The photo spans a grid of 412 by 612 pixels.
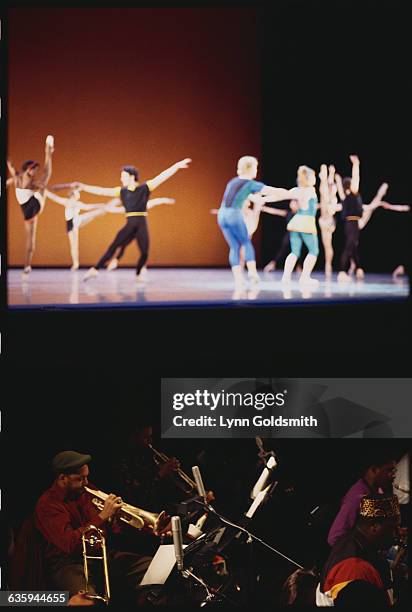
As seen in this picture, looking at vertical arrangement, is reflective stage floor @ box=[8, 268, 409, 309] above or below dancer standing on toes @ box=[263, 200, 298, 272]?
below

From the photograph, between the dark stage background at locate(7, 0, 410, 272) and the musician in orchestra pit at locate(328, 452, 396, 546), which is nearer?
the musician in orchestra pit at locate(328, 452, 396, 546)

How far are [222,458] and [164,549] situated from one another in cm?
56

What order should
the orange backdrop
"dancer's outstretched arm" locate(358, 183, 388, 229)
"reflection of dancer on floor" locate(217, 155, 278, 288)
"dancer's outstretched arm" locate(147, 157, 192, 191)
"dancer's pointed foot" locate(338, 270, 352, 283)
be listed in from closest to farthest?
"dancer's outstretched arm" locate(147, 157, 192, 191), "reflection of dancer on floor" locate(217, 155, 278, 288), "dancer's pointed foot" locate(338, 270, 352, 283), "dancer's outstretched arm" locate(358, 183, 388, 229), the orange backdrop

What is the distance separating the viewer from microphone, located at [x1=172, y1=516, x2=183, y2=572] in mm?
4340

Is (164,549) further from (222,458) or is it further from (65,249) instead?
(65,249)

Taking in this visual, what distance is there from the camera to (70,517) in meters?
4.49

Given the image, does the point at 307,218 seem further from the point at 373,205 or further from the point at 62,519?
the point at 62,519

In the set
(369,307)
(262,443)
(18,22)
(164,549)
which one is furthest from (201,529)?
(18,22)

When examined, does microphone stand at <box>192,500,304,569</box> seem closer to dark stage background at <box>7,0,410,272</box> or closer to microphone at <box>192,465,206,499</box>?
microphone at <box>192,465,206,499</box>

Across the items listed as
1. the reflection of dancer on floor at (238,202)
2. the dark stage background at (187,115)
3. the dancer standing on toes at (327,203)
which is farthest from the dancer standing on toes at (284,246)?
the reflection of dancer on floor at (238,202)

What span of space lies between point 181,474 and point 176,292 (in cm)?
166

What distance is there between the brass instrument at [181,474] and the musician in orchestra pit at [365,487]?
76 cm

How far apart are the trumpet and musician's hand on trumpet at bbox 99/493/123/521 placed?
21mm

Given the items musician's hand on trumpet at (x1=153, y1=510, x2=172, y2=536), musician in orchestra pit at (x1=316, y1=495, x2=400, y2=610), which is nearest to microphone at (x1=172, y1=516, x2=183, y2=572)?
musician's hand on trumpet at (x1=153, y1=510, x2=172, y2=536)
